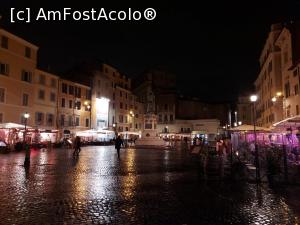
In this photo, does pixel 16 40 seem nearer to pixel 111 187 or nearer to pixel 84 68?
pixel 84 68

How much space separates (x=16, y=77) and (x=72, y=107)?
16969mm

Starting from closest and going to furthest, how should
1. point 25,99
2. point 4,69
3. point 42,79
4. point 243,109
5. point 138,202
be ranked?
point 138,202 < point 4,69 < point 25,99 < point 42,79 < point 243,109

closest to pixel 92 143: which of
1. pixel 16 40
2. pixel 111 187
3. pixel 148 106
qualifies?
pixel 148 106

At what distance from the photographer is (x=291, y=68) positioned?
1362 inches

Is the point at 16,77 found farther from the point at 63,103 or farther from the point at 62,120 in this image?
the point at 62,120

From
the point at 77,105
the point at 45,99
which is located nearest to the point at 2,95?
the point at 45,99

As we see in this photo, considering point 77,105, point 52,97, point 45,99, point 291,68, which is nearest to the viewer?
point 291,68

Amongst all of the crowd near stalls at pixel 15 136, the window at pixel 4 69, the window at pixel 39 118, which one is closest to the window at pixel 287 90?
the crowd near stalls at pixel 15 136

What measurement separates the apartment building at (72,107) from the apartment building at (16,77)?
27.5 ft

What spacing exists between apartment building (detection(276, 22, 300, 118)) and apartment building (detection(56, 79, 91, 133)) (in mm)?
31764

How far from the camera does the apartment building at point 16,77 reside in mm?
43656

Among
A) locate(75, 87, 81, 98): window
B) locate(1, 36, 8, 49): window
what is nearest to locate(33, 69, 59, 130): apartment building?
locate(75, 87, 81, 98): window

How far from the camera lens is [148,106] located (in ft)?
198

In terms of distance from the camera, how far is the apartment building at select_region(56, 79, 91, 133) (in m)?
58.7
